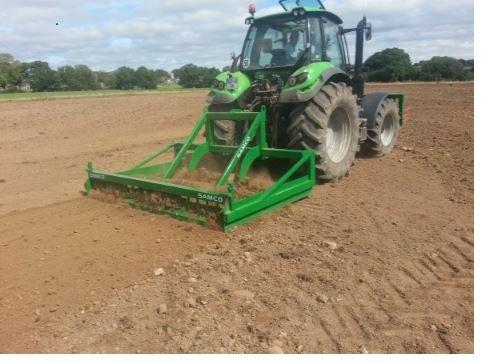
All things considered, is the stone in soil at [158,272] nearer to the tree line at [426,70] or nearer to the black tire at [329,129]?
the black tire at [329,129]

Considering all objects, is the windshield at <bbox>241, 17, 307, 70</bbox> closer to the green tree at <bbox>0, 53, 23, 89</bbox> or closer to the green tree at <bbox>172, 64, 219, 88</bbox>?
the green tree at <bbox>172, 64, 219, 88</bbox>

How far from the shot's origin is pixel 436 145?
326 inches

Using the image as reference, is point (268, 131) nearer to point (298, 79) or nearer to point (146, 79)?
point (298, 79)

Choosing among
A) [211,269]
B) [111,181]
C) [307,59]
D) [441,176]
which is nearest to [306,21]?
[307,59]

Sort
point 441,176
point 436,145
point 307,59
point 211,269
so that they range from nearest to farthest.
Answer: point 211,269, point 307,59, point 441,176, point 436,145

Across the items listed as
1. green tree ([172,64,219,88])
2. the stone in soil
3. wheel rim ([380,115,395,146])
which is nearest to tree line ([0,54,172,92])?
green tree ([172,64,219,88])

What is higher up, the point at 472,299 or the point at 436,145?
the point at 436,145

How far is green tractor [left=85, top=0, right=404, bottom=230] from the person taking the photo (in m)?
4.70

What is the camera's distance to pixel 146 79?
61.0 meters

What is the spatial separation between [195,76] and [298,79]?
49.7m

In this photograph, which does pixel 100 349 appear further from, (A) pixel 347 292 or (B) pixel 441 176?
(B) pixel 441 176

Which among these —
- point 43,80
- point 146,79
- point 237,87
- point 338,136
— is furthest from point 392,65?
point 43,80

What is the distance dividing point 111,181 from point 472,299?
12.5 feet

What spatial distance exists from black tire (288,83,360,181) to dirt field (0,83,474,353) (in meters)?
0.32
